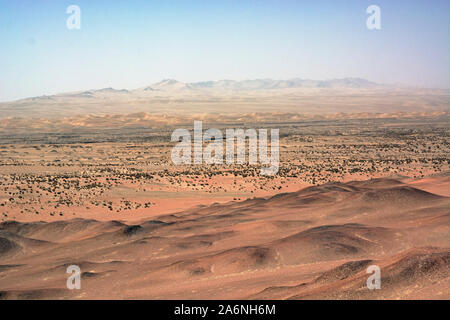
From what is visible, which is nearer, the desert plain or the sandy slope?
the sandy slope

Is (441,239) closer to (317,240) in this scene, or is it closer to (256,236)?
(317,240)

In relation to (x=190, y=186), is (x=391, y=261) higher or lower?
higher

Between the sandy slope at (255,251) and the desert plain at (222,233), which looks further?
the desert plain at (222,233)

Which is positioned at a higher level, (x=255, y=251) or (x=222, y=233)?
(x=255, y=251)

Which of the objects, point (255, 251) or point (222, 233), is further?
point (222, 233)

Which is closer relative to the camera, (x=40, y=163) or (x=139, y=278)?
(x=139, y=278)
